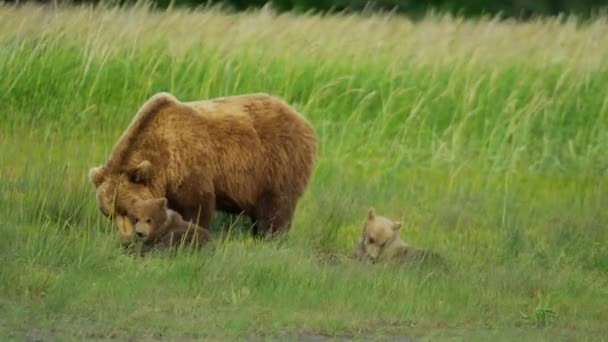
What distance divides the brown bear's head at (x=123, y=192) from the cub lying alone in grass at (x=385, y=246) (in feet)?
4.05

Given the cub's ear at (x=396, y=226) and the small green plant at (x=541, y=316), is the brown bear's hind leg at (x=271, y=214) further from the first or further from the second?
the small green plant at (x=541, y=316)

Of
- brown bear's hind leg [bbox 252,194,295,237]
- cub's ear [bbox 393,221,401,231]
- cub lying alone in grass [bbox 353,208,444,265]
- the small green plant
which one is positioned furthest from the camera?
brown bear's hind leg [bbox 252,194,295,237]

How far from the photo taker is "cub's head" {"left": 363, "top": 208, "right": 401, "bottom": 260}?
8.84 meters

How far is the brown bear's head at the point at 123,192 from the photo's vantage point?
335 inches

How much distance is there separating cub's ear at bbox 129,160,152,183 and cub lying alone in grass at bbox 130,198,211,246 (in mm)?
125

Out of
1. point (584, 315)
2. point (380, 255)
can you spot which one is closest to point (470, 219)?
point (380, 255)

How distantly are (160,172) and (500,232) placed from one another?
2286mm

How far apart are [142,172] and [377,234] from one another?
1372 mm

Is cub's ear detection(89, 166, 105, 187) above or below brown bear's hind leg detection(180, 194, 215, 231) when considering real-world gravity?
above

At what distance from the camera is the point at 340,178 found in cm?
1085

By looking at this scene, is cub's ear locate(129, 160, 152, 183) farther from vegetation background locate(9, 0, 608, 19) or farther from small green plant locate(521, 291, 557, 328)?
vegetation background locate(9, 0, 608, 19)

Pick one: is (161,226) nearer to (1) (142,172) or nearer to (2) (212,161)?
(1) (142,172)

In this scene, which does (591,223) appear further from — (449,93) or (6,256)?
(6,256)

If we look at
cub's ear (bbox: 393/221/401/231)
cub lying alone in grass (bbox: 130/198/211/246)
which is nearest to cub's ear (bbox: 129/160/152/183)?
cub lying alone in grass (bbox: 130/198/211/246)
